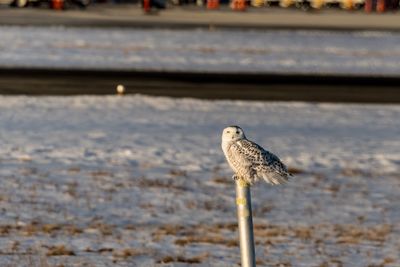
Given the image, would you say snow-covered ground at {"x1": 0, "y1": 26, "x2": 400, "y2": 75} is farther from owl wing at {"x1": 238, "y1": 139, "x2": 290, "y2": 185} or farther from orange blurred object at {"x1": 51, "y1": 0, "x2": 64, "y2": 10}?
owl wing at {"x1": 238, "y1": 139, "x2": 290, "y2": 185}

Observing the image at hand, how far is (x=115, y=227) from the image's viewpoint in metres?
13.3

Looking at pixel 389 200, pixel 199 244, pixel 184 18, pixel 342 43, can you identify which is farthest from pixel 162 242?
pixel 184 18

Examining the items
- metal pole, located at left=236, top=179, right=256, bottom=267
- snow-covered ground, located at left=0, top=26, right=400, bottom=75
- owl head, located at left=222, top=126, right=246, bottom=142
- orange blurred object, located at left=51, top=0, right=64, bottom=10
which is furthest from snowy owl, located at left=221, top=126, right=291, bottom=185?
orange blurred object, located at left=51, top=0, right=64, bottom=10

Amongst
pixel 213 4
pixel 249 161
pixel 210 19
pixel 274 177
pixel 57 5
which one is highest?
pixel 249 161

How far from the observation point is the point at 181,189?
1584 cm

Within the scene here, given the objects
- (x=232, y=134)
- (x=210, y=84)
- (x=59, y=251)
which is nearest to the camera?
(x=232, y=134)

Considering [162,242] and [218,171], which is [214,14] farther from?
[162,242]

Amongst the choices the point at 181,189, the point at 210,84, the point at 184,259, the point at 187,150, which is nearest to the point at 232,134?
the point at 184,259

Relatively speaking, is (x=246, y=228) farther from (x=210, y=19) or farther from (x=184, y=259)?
(x=210, y=19)

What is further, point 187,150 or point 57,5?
point 57,5

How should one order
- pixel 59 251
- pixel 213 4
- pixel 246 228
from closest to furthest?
pixel 246 228 → pixel 59 251 → pixel 213 4

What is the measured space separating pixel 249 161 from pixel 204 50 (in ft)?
123

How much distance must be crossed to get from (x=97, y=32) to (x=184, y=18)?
56.8 feet

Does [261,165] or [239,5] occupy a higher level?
[261,165]
